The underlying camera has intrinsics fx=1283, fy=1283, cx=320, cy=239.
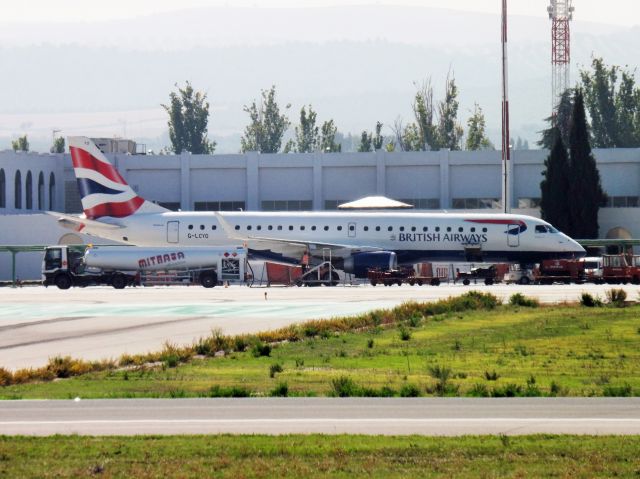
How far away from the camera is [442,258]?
7256cm

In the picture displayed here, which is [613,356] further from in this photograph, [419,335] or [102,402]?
[102,402]

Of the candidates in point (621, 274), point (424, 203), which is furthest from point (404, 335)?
point (424, 203)

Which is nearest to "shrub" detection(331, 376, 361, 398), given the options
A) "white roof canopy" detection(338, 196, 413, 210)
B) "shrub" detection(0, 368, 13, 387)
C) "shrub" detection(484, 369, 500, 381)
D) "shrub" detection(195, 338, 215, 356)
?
"shrub" detection(484, 369, 500, 381)

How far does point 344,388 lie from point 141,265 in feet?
160

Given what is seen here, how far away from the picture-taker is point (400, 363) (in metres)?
28.5

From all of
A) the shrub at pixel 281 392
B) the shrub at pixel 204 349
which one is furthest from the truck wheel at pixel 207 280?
the shrub at pixel 281 392

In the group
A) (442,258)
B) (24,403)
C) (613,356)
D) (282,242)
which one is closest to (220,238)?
(282,242)

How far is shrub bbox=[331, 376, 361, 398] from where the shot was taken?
72.1 feet

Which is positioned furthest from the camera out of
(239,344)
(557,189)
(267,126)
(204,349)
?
(267,126)

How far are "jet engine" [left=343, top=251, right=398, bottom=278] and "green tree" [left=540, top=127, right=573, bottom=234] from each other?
19.1 meters

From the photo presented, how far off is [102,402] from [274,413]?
3.28 m

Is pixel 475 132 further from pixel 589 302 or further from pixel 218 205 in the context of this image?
pixel 589 302

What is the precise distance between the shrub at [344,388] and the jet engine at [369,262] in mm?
46275

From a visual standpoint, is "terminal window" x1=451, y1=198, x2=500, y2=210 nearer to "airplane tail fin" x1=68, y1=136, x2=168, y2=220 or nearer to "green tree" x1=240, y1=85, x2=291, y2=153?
"airplane tail fin" x1=68, y1=136, x2=168, y2=220
